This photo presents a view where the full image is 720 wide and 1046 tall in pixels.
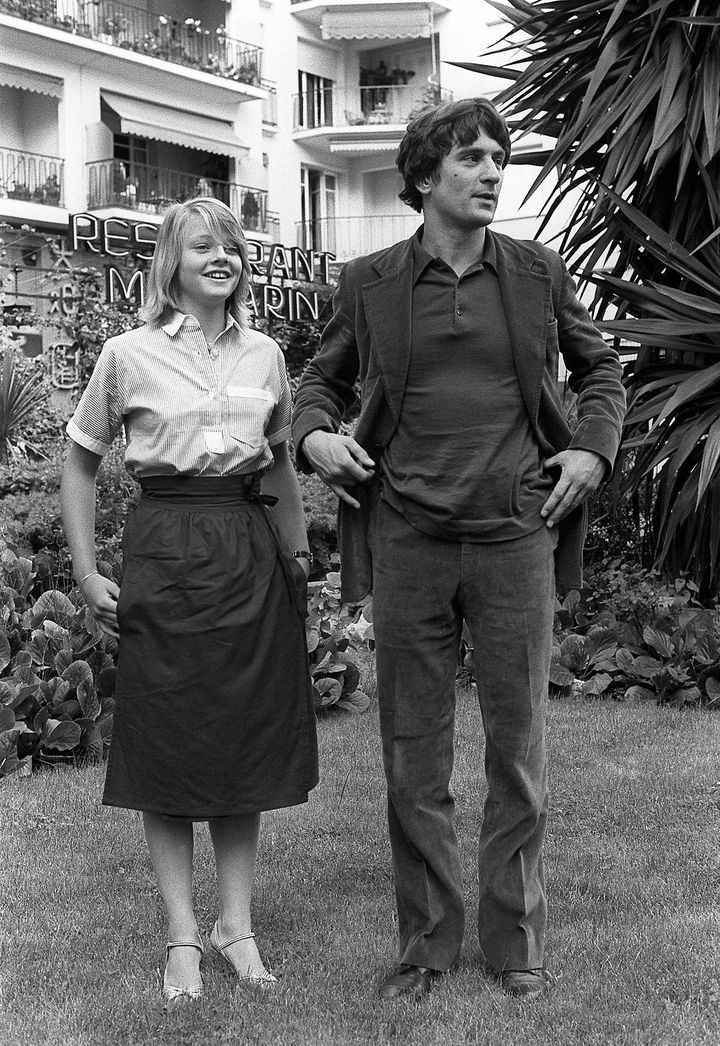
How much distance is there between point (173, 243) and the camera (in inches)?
139

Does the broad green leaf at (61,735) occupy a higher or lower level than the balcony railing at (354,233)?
lower

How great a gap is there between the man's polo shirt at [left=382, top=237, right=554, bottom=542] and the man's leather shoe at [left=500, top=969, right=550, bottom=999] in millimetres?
1137

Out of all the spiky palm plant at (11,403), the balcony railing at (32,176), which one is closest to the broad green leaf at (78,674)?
the spiky palm plant at (11,403)

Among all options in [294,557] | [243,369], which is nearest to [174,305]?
[243,369]

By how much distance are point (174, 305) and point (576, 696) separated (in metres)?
4.38

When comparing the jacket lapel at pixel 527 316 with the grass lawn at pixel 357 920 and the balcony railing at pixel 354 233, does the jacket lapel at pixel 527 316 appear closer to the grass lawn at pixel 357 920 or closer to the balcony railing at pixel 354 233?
the grass lawn at pixel 357 920

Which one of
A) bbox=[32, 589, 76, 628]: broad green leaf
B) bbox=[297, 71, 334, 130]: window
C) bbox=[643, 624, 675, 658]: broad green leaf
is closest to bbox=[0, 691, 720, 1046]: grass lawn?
bbox=[32, 589, 76, 628]: broad green leaf

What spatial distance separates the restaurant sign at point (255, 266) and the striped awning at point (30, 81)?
318 cm

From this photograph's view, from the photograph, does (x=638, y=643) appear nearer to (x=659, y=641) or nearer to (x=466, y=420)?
(x=659, y=641)

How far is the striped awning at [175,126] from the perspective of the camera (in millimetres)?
27312

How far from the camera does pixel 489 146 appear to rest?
3.29 m

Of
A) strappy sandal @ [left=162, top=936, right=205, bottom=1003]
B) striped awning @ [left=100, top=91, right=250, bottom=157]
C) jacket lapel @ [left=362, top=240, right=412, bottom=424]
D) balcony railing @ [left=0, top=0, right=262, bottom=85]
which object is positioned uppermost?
balcony railing @ [left=0, top=0, right=262, bottom=85]

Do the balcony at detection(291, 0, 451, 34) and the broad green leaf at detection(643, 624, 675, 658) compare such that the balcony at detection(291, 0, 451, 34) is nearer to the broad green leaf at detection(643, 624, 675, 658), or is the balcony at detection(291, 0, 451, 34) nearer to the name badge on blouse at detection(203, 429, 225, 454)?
the broad green leaf at detection(643, 624, 675, 658)

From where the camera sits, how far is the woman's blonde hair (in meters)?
3.52
